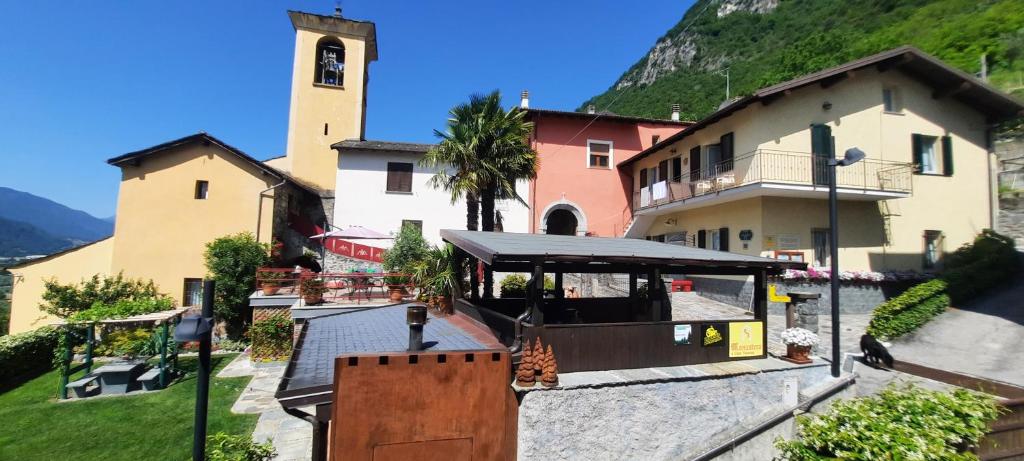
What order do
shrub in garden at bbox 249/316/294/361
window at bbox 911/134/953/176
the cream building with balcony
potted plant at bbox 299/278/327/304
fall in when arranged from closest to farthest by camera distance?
potted plant at bbox 299/278/327/304 < shrub in garden at bbox 249/316/294/361 < the cream building with balcony < window at bbox 911/134/953/176

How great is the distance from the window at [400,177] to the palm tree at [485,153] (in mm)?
7773

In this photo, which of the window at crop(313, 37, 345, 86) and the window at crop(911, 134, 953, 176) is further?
the window at crop(313, 37, 345, 86)

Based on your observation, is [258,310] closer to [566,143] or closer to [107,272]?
[107,272]

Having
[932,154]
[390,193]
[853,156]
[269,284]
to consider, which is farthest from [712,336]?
[390,193]

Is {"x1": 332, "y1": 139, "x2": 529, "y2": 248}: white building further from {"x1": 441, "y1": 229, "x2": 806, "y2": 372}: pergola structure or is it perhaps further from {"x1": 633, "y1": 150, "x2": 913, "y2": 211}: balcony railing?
{"x1": 441, "y1": 229, "x2": 806, "y2": 372}: pergola structure

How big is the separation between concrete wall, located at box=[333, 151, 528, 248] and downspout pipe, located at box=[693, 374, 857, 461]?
52.0 feet

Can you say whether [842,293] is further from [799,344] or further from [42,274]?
[42,274]

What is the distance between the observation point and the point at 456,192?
44.5 feet

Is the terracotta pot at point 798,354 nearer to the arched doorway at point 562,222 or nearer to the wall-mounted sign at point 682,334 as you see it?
the wall-mounted sign at point 682,334

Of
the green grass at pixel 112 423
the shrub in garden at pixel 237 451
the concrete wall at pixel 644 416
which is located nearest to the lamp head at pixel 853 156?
the concrete wall at pixel 644 416

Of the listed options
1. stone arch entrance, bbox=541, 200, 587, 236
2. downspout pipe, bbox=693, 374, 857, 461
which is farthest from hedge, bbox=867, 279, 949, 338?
stone arch entrance, bbox=541, 200, 587, 236

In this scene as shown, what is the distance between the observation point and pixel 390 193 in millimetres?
21172

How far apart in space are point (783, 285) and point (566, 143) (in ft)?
40.6

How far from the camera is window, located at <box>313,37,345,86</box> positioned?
948 inches
